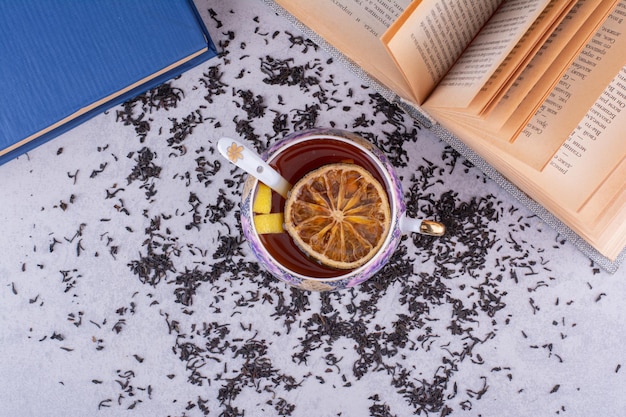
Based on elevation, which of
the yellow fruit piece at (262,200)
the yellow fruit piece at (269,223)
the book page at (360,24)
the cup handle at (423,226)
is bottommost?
the yellow fruit piece at (269,223)

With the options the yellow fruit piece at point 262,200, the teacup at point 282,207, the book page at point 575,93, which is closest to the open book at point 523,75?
the book page at point 575,93

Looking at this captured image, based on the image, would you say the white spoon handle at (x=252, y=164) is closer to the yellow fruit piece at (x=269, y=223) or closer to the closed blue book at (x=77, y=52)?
the yellow fruit piece at (x=269, y=223)

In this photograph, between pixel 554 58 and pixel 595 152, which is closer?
pixel 554 58

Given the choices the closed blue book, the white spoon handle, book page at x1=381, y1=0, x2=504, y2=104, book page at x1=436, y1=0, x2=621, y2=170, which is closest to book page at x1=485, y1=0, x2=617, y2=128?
book page at x1=436, y1=0, x2=621, y2=170

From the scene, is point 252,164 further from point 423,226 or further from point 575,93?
point 575,93

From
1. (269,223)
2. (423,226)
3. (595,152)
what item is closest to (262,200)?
(269,223)
